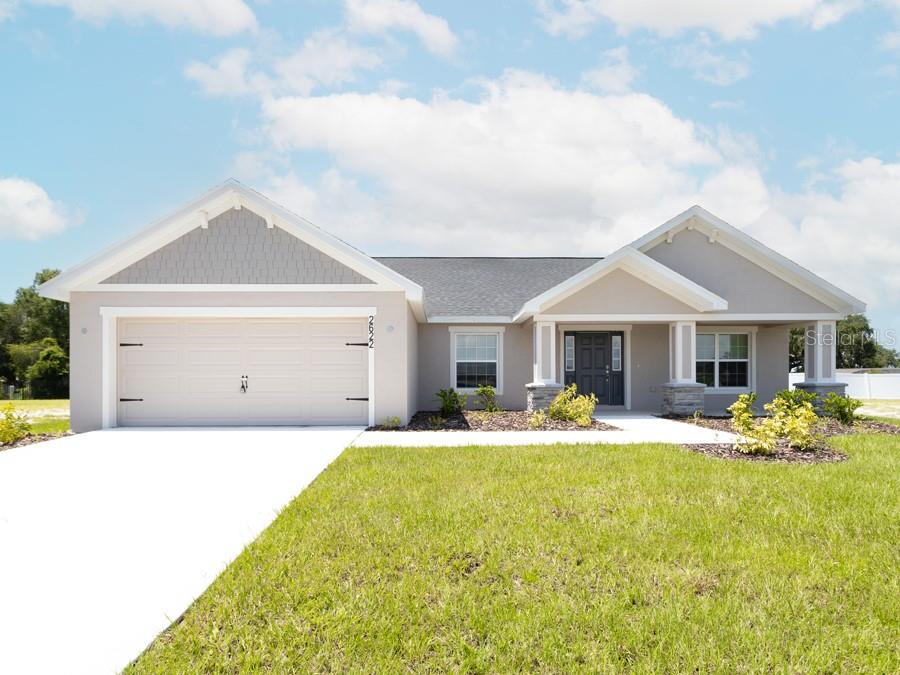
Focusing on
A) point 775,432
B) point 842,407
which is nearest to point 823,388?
point 842,407

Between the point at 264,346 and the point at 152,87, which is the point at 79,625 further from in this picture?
the point at 152,87

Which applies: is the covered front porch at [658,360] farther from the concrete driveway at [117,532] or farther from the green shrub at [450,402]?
the concrete driveway at [117,532]

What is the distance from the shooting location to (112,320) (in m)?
12.1

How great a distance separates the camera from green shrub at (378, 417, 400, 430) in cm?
1190

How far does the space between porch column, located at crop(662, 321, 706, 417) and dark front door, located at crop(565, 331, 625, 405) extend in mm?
1903

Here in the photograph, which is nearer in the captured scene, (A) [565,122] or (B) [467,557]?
(B) [467,557]

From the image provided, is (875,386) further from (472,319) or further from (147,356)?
(147,356)

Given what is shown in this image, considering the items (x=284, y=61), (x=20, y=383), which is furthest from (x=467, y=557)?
(x=20, y=383)

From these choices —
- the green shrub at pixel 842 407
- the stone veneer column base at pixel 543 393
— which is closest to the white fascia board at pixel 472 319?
the stone veneer column base at pixel 543 393

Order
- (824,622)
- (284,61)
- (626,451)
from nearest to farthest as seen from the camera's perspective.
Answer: (824,622), (626,451), (284,61)

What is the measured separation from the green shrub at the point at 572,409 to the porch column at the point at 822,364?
6935mm

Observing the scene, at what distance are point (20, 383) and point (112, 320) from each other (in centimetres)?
3817

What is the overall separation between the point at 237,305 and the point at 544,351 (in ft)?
25.1

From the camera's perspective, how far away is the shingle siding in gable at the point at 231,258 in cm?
1202
